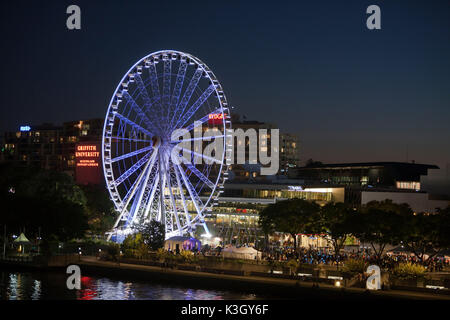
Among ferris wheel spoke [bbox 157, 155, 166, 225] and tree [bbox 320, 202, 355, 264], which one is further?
ferris wheel spoke [bbox 157, 155, 166, 225]

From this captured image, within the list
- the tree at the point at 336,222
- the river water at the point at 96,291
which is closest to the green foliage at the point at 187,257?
the river water at the point at 96,291

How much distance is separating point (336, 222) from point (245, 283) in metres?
20.7

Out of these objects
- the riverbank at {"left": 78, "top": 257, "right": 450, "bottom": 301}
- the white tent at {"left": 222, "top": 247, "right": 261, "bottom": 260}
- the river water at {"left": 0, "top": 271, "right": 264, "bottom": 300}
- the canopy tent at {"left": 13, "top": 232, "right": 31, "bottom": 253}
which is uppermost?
the canopy tent at {"left": 13, "top": 232, "right": 31, "bottom": 253}

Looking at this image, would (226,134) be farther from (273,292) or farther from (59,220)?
(273,292)

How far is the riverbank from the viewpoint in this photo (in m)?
54.4

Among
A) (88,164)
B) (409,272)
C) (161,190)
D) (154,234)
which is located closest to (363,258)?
(409,272)

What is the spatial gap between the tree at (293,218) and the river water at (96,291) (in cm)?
2208

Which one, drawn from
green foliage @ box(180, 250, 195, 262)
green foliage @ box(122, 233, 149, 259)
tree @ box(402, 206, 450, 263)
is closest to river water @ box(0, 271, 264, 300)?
green foliage @ box(180, 250, 195, 262)

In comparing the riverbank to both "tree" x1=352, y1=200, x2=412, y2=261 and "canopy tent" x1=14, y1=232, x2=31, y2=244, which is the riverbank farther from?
"tree" x1=352, y1=200, x2=412, y2=261

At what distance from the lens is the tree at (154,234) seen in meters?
81.6

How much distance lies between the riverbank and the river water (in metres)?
Result: 1.14

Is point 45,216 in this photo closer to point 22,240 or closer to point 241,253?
point 22,240

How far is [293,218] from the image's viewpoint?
268 feet
